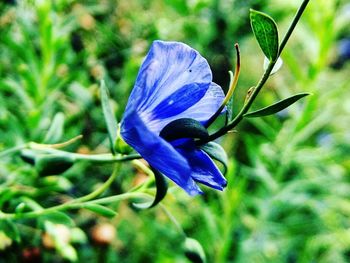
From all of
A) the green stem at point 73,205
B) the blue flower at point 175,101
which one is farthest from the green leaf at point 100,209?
the blue flower at point 175,101

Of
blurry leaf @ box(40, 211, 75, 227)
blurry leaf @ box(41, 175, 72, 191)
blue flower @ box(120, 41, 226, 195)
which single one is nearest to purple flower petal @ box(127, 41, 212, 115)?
blue flower @ box(120, 41, 226, 195)

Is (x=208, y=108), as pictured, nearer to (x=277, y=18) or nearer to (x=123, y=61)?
(x=123, y=61)

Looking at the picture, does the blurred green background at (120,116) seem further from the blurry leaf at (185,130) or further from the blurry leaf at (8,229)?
the blurry leaf at (185,130)

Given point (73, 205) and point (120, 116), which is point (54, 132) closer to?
point (73, 205)

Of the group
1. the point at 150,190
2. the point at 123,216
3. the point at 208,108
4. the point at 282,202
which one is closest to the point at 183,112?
the point at 208,108

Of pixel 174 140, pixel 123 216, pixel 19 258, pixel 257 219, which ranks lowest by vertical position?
pixel 123 216

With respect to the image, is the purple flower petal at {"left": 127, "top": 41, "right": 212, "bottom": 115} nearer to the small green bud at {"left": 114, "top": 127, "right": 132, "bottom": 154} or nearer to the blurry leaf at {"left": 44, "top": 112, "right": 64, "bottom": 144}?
the small green bud at {"left": 114, "top": 127, "right": 132, "bottom": 154}
